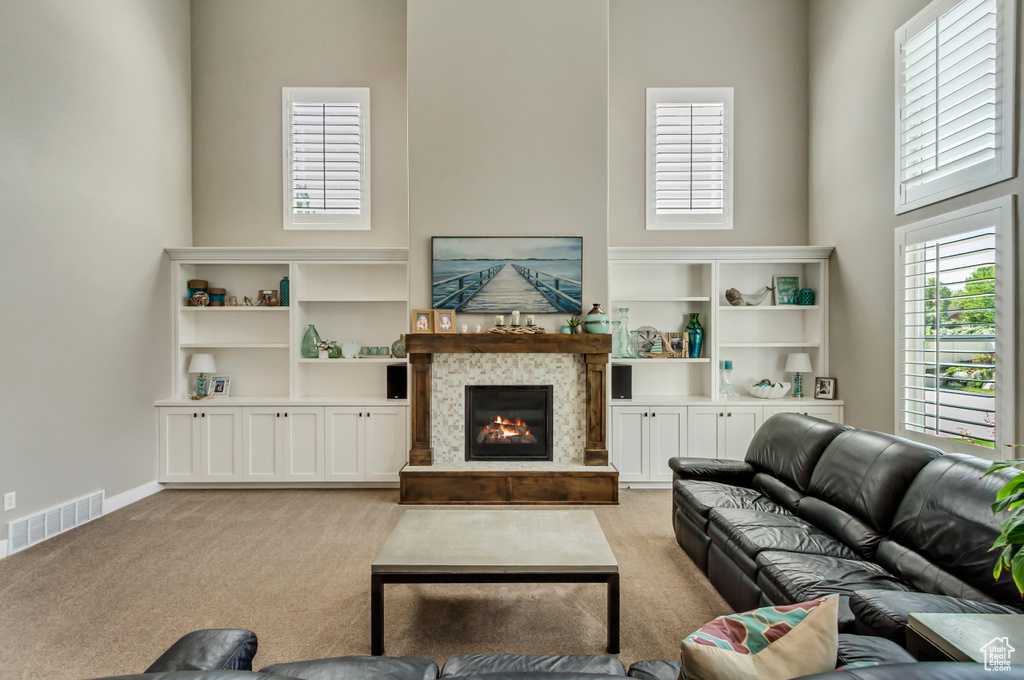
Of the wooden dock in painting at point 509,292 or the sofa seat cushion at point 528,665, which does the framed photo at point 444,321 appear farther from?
the sofa seat cushion at point 528,665

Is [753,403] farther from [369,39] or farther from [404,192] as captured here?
[369,39]

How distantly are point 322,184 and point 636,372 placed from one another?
3.73 meters

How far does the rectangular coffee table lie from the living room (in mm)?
305

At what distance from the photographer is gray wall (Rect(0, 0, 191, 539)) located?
136 inches

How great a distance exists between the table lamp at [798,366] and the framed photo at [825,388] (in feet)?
0.47

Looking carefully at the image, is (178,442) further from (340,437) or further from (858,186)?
(858,186)

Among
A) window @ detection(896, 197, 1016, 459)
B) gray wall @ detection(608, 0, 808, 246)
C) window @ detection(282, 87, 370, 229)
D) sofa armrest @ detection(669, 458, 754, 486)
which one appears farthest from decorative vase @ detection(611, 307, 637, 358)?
window @ detection(282, 87, 370, 229)

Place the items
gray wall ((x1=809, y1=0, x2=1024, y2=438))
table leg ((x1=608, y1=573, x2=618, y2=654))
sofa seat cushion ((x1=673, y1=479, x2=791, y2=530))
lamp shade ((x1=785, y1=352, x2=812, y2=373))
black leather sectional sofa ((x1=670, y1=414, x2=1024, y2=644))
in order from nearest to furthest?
black leather sectional sofa ((x1=670, y1=414, x2=1024, y2=644)) → table leg ((x1=608, y1=573, x2=618, y2=654)) → sofa seat cushion ((x1=673, y1=479, x2=791, y2=530)) → gray wall ((x1=809, y1=0, x2=1024, y2=438)) → lamp shade ((x1=785, y1=352, x2=812, y2=373))

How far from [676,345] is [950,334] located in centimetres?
211

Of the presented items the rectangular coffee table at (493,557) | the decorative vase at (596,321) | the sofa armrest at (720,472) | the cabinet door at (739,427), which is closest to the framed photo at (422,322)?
the decorative vase at (596,321)

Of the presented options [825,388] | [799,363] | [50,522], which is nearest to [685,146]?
[799,363]

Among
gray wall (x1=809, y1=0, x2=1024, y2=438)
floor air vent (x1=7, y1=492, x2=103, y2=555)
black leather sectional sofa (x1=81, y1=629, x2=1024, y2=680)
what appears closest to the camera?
black leather sectional sofa (x1=81, y1=629, x2=1024, y2=680)

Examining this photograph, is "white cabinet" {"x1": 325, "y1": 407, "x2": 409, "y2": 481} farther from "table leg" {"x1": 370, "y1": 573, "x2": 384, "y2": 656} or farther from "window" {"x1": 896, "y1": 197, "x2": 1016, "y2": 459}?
"window" {"x1": 896, "y1": 197, "x2": 1016, "y2": 459}

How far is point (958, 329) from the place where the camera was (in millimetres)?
3387
